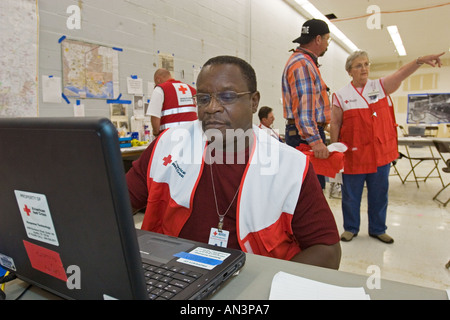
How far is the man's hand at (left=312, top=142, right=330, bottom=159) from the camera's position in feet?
7.14

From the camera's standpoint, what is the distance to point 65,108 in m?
2.99

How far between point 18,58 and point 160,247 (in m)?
2.57

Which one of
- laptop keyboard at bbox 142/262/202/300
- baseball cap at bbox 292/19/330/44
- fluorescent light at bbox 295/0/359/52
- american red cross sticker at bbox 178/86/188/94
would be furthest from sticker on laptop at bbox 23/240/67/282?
fluorescent light at bbox 295/0/359/52

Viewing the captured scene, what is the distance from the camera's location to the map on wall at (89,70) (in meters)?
2.98

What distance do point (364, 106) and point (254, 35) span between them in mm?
3720

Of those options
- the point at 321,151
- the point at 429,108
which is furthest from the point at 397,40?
the point at 321,151

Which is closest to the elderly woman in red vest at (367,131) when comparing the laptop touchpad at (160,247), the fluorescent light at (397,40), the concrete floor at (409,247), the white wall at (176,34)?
the concrete floor at (409,247)

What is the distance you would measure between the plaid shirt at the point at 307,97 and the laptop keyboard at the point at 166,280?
1773 mm

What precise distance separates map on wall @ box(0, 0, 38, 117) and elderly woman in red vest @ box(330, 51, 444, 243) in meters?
2.61

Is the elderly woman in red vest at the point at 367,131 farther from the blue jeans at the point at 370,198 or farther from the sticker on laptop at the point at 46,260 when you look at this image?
the sticker on laptop at the point at 46,260

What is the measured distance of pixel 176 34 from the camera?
13.6 ft

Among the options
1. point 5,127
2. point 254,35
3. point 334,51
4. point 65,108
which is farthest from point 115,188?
point 334,51

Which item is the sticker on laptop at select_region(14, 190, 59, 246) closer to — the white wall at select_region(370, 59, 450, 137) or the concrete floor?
the concrete floor

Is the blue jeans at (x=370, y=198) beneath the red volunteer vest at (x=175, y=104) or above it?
beneath
